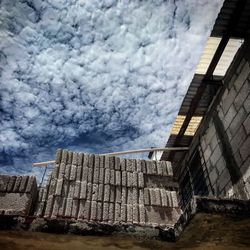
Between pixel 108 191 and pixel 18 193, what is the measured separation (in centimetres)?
164

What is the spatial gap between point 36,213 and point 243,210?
3.90 metres

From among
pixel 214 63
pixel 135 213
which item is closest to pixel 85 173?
pixel 135 213

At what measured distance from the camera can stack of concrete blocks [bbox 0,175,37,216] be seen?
187 inches

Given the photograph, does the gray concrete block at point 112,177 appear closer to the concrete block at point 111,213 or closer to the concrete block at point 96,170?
the concrete block at point 96,170

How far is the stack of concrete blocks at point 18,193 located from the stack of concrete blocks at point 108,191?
21 centimetres

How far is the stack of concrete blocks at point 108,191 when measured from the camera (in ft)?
16.0

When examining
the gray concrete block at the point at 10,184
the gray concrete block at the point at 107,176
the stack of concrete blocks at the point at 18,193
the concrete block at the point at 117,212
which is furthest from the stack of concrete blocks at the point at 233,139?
the gray concrete block at the point at 10,184

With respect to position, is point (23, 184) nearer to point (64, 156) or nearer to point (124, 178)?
point (64, 156)

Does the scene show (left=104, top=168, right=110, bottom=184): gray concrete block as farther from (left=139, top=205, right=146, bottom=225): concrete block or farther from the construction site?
(left=139, top=205, right=146, bottom=225): concrete block

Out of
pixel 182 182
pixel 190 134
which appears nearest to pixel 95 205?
pixel 190 134

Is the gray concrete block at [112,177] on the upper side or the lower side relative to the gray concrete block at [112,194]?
upper

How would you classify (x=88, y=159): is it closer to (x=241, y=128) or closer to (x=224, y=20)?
(x=241, y=128)

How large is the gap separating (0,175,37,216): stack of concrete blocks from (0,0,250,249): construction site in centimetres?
2

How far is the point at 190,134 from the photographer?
10.2 meters
